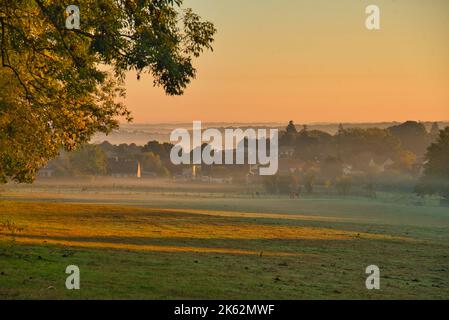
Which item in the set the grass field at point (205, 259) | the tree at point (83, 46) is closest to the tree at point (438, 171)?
the grass field at point (205, 259)

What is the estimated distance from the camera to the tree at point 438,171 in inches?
5025

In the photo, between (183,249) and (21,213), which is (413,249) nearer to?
(183,249)

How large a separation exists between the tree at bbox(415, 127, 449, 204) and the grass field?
78.7 meters

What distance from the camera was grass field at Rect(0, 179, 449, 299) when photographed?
66.3ft

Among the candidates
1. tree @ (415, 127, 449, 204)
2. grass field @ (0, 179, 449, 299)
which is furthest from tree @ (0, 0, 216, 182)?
tree @ (415, 127, 449, 204)

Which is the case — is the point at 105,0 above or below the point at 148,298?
above

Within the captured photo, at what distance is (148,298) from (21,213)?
1406 inches

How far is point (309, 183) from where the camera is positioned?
612 feet

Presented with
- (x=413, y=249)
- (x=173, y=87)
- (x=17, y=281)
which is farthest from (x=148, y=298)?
(x=413, y=249)

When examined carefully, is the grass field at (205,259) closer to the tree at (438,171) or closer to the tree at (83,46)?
the tree at (83,46)

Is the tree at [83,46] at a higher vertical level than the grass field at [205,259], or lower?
higher

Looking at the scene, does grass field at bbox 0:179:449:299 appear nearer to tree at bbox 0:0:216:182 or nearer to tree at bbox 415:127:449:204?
tree at bbox 0:0:216:182

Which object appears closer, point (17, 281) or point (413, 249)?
point (17, 281)

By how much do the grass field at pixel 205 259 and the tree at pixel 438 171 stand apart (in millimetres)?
78700
